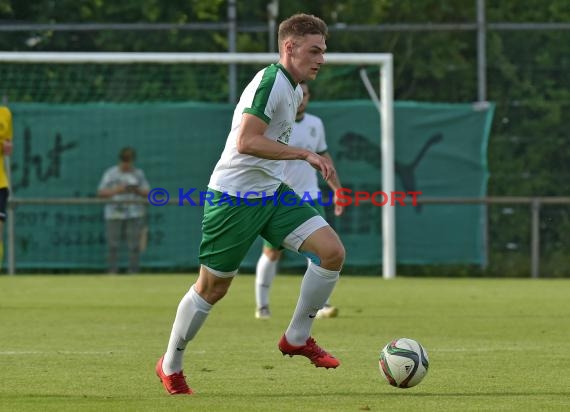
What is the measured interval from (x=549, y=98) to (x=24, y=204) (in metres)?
7.92

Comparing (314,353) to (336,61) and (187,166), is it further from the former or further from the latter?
(187,166)

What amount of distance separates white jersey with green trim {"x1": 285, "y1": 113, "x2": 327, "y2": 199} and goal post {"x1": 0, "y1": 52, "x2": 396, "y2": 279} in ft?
17.3

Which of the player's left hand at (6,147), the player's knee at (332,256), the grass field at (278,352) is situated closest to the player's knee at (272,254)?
the grass field at (278,352)

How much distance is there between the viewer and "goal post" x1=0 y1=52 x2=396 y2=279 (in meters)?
17.7

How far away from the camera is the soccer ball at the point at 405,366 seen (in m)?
7.47

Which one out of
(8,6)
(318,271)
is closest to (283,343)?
(318,271)

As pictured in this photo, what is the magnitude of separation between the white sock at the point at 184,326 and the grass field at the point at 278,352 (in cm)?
19

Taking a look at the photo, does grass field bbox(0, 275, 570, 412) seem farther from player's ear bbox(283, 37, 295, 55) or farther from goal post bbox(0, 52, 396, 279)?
player's ear bbox(283, 37, 295, 55)

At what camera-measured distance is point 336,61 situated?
18422 millimetres

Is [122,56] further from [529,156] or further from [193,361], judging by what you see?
[193,361]

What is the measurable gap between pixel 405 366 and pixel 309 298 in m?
0.71

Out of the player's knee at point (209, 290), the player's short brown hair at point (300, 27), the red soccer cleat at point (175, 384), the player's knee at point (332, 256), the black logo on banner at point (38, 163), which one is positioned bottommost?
the red soccer cleat at point (175, 384)

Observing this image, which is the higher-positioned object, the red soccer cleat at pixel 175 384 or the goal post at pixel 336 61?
the goal post at pixel 336 61

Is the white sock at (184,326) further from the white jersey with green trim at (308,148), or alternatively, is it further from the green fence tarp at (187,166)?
the green fence tarp at (187,166)
